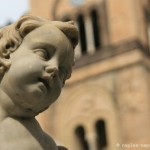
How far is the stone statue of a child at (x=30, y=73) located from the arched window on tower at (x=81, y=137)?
740 inches

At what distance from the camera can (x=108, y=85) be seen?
20.7 metres

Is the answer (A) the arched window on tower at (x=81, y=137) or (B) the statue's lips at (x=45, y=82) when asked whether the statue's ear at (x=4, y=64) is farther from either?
(A) the arched window on tower at (x=81, y=137)

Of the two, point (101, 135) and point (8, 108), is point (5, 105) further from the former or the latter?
point (101, 135)

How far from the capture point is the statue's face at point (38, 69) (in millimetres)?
1789

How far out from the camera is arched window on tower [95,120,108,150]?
2055 centimetres

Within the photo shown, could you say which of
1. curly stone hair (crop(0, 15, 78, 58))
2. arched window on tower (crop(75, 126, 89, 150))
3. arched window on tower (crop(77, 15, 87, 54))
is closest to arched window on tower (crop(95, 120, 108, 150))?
arched window on tower (crop(75, 126, 89, 150))

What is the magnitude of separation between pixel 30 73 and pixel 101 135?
1919cm

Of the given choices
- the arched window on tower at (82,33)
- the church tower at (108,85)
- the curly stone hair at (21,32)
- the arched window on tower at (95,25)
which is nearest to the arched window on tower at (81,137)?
the church tower at (108,85)

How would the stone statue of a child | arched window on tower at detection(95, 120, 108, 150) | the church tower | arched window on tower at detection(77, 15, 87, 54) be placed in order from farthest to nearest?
arched window on tower at detection(77, 15, 87, 54)
arched window on tower at detection(95, 120, 108, 150)
the church tower
the stone statue of a child

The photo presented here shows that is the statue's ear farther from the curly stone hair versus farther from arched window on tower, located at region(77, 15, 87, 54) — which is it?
arched window on tower, located at region(77, 15, 87, 54)

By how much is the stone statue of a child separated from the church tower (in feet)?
56.7

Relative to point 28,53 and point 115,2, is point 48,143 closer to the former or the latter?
point 28,53

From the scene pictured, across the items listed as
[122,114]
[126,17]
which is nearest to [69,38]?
[122,114]

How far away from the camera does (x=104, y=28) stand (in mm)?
21938
